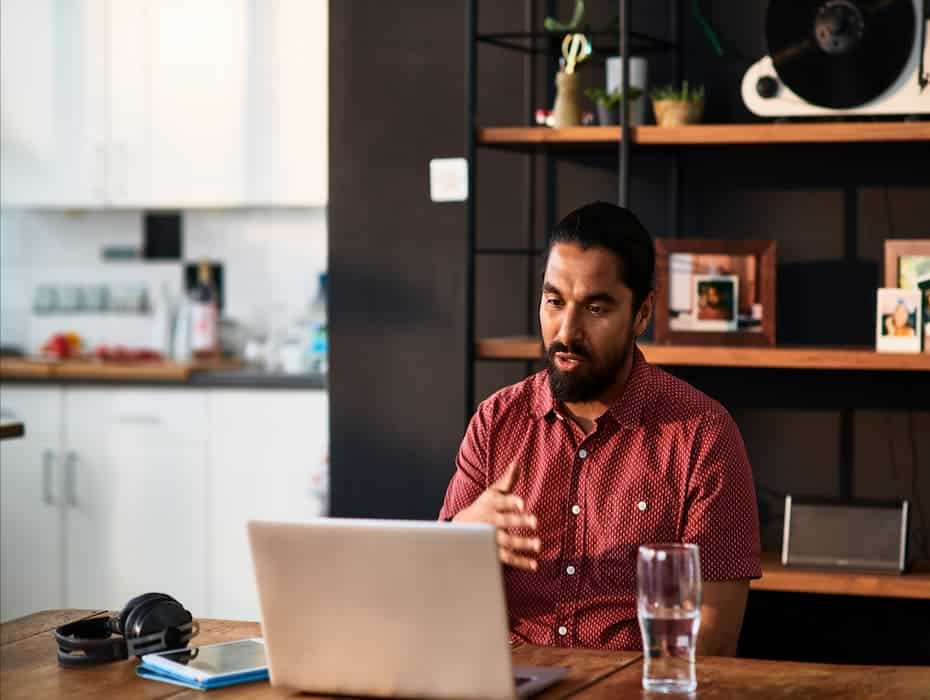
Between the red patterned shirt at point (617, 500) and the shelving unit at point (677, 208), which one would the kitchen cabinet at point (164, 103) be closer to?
the shelving unit at point (677, 208)

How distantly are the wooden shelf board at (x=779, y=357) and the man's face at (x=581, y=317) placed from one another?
102 centimetres

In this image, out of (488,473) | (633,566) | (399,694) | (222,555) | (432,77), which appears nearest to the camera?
(399,694)

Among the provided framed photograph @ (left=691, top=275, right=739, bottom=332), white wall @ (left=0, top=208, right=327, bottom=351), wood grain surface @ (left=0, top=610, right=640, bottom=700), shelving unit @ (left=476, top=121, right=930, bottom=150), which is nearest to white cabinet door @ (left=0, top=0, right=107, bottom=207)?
white wall @ (left=0, top=208, right=327, bottom=351)

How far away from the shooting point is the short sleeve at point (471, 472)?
2443 mm

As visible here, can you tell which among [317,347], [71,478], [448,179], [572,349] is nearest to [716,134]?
[448,179]

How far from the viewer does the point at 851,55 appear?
3.34m

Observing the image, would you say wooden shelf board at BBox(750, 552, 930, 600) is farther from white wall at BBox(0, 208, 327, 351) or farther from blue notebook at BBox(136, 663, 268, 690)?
white wall at BBox(0, 208, 327, 351)

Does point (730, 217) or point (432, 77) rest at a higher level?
point (432, 77)

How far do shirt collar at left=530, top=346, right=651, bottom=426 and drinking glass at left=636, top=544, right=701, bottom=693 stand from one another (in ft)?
2.32

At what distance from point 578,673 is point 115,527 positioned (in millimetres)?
3487

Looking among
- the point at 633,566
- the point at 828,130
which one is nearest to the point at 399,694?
Answer: the point at 633,566

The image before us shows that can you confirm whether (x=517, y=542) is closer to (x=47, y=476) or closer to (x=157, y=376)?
(x=157, y=376)

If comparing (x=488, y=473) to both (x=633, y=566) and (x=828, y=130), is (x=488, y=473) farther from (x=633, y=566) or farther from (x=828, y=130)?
(x=828, y=130)

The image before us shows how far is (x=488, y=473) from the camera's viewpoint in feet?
8.12
